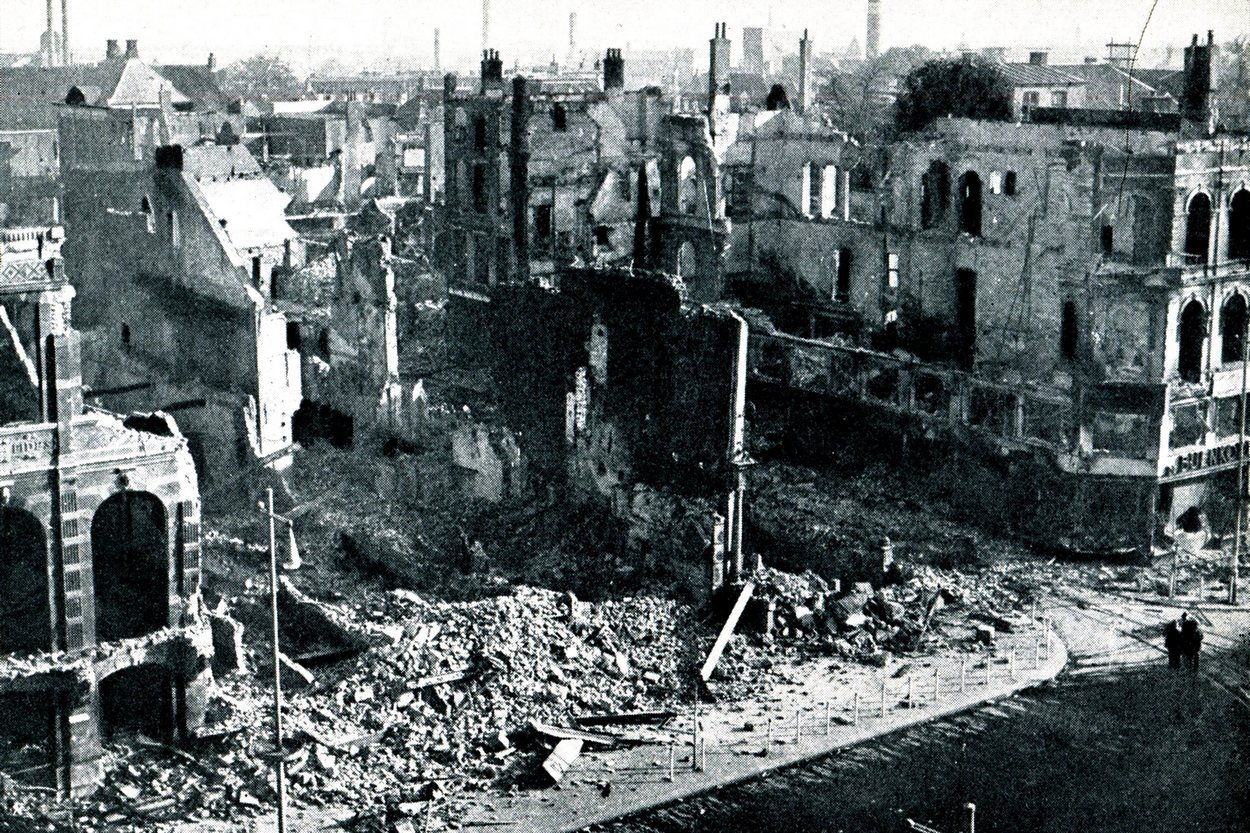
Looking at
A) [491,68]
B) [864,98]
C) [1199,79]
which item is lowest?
[1199,79]

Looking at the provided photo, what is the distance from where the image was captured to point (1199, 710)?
30375 mm

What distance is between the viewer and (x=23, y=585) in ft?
90.9

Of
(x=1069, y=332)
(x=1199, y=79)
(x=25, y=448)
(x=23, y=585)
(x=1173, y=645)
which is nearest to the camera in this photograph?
(x=25, y=448)

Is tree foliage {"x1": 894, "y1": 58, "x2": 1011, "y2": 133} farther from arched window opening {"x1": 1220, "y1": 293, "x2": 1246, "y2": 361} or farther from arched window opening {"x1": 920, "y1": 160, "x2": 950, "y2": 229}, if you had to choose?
arched window opening {"x1": 1220, "y1": 293, "x2": 1246, "y2": 361}

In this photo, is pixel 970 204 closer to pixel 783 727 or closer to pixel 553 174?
pixel 553 174

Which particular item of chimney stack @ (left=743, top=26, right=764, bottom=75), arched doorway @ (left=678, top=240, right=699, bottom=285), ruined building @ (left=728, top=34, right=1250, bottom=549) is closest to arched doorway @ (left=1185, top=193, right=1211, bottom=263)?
ruined building @ (left=728, top=34, right=1250, bottom=549)

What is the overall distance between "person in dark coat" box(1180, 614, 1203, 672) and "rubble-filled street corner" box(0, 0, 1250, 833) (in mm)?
106

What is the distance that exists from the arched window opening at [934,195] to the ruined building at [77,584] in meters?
28.5

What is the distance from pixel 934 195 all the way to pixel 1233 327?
10838 mm

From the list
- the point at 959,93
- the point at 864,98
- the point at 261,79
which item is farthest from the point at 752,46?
the point at 959,93

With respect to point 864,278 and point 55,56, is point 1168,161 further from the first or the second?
point 55,56

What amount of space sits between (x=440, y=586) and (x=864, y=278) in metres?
22.0

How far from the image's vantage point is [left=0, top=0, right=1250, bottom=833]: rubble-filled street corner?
27016mm

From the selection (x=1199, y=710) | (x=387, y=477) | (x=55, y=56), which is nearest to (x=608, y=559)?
(x=387, y=477)
